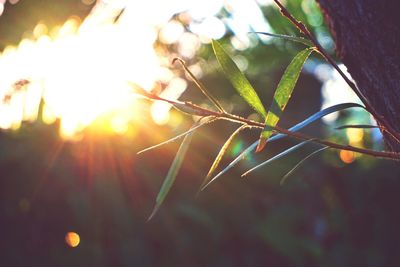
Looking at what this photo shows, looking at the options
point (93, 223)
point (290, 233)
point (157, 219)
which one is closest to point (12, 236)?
point (93, 223)

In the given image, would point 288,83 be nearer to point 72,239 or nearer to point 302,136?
point 302,136

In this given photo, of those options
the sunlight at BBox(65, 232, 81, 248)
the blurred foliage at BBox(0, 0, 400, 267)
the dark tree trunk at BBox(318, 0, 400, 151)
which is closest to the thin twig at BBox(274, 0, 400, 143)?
the dark tree trunk at BBox(318, 0, 400, 151)

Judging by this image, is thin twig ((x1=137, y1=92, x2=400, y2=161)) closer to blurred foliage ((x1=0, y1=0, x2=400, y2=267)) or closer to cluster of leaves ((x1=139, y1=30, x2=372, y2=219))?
cluster of leaves ((x1=139, y1=30, x2=372, y2=219))

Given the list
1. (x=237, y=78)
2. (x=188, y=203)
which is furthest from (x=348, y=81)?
(x=188, y=203)

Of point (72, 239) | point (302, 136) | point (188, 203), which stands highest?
point (302, 136)

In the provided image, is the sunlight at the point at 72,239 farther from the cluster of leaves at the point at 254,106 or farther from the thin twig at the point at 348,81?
the thin twig at the point at 348,81
